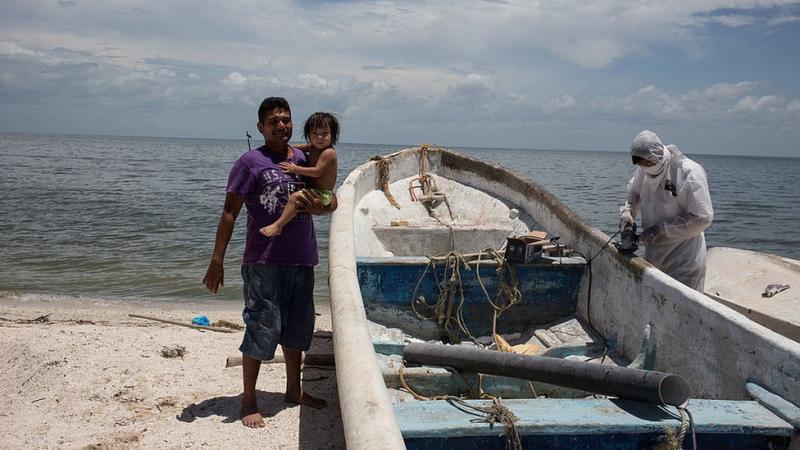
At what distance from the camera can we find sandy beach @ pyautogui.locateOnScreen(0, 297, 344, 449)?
3.46 meters

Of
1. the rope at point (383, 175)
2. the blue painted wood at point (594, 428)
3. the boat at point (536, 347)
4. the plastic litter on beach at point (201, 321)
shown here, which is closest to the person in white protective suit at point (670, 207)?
the boat at point (536, 347)

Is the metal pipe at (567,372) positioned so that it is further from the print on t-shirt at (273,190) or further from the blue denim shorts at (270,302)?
the print on t-shirt at (273,190)

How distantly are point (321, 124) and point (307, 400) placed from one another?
1.71 m

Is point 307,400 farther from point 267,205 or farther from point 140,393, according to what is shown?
point 267,205

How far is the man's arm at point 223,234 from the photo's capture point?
3.20 metres

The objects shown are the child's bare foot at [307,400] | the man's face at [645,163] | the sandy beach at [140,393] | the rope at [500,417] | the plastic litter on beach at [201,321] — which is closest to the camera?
the rope at [500,417]

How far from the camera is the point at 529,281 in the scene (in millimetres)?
4570

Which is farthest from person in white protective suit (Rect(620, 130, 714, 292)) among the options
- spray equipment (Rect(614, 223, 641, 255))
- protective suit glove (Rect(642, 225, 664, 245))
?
spray equipment (Rect(614, 223, 641, 255))

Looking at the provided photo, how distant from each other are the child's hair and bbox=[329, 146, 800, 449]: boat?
0.70m

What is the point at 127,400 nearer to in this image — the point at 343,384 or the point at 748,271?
the point at 343,384

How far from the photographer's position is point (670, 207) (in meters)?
4.12

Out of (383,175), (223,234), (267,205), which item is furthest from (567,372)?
(383,175)

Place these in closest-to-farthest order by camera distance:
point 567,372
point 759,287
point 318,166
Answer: point 567,372
point 318,166
point 759,287

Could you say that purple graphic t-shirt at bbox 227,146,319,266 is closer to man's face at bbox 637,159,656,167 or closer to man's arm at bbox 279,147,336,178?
man's arm at bbox 279,147,336,178
